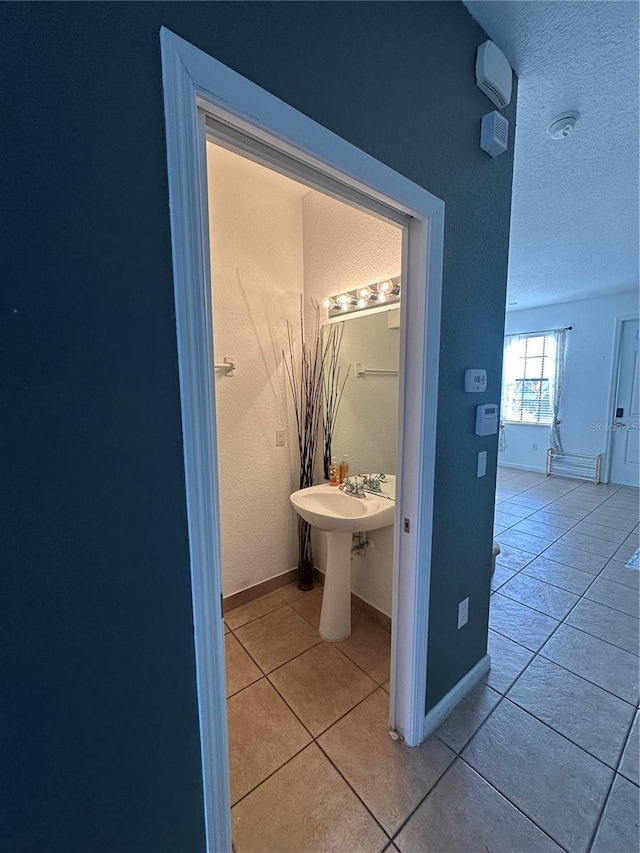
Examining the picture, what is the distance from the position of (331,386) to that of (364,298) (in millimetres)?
602

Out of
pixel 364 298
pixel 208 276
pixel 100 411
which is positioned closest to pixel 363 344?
pixel 364 298

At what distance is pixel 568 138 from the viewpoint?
5.78 ft

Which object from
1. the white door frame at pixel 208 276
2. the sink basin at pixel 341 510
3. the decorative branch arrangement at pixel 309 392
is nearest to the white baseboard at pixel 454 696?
the sink basin at pixel 341 510

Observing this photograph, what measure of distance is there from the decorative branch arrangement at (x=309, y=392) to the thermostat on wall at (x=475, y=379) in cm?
104

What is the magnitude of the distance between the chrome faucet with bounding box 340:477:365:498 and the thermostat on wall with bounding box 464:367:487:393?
88cm

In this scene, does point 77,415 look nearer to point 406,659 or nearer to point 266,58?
point 266,58

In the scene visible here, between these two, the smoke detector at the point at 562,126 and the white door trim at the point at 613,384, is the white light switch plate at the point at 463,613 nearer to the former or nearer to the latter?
the smoke detector at the point at 562,126

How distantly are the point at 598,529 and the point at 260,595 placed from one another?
10.9ft

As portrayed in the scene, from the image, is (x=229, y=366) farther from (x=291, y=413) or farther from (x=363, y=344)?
(x=363, y=344)

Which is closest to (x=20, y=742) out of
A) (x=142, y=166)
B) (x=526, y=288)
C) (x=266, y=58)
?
(x=142, y=166)

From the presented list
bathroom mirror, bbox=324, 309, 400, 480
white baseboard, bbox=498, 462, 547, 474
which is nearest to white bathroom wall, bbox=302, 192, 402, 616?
bathroom mirror, bbox=324, 309, 400, 480

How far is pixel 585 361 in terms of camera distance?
4.96 metres

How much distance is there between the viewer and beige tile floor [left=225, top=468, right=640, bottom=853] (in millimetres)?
1107

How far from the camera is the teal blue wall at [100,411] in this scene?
0.53m
